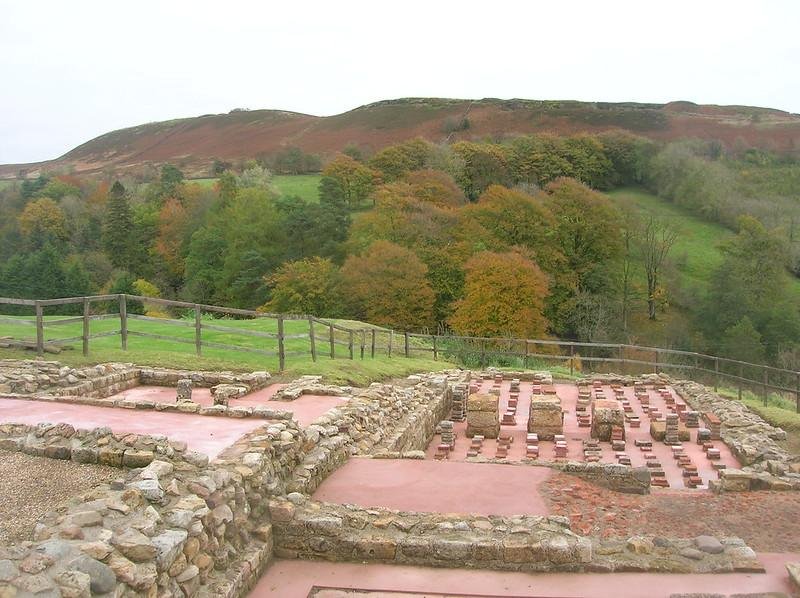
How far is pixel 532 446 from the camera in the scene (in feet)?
39.7

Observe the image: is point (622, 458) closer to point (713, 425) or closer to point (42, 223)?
point (713, 425)

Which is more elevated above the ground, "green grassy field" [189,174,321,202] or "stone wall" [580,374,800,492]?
"green grassy field" [189,174,321,202]

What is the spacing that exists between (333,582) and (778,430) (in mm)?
10576

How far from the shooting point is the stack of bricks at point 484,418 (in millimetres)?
12930

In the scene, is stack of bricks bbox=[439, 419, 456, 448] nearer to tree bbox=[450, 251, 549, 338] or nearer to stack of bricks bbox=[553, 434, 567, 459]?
stack of bricks bbox=[553, 434, 567, 459]

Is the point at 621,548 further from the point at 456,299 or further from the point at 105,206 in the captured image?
the point at 105,206

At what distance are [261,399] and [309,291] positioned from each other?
2935cm

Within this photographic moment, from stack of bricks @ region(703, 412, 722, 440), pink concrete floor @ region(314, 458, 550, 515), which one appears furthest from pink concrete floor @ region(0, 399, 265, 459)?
A: stack of bricks @ region(703, 412, 722, 440)

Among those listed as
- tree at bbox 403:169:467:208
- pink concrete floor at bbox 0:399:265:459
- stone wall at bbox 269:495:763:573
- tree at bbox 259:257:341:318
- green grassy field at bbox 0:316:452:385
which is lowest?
tree at bbox 259:257:341:318

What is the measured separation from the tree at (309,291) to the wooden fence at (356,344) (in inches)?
141

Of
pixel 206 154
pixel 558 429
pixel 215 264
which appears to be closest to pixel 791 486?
pixel 558 429

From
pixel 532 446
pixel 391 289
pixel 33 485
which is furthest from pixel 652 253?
pixel 33 485

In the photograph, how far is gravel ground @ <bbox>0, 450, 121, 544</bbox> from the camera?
16.8 feet

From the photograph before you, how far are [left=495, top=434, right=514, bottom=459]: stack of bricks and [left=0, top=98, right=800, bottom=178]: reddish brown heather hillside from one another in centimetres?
7137
